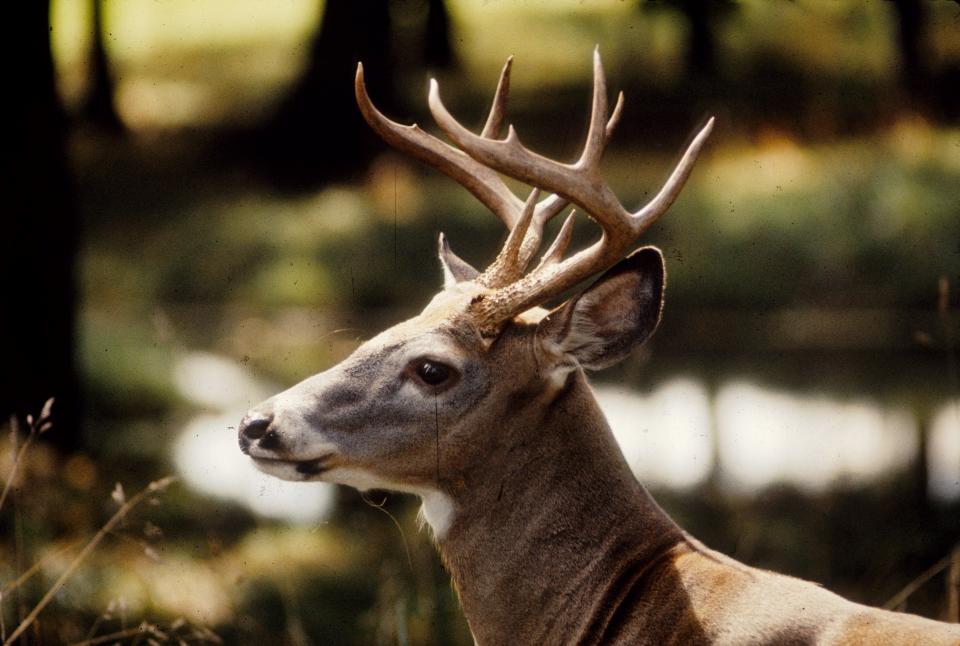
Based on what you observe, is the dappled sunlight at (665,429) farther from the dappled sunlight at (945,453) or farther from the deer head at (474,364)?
the deer head at (474,364)

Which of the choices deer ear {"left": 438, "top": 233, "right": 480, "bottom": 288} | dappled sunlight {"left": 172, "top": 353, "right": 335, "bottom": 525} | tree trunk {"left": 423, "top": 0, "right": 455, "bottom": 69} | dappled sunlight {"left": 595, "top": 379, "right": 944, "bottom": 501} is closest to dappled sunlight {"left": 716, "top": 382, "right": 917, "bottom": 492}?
dappled sunlight {"left": 595, "top": 379, "right": 944, "bottom": 501}

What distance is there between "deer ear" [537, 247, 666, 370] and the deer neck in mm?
104

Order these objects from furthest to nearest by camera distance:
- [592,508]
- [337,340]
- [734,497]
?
[734,497]
[337,340]
[592,508]

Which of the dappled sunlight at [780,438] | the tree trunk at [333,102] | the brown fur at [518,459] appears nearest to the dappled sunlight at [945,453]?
the dappled sunlight at [780,438]

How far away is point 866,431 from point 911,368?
0.41 metres

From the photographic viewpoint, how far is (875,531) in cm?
716

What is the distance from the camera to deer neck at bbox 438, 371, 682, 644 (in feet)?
11.3

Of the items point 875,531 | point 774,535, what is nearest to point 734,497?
point 774,535

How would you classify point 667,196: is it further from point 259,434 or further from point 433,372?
point 259,434

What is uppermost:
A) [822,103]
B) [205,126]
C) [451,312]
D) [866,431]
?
[451,312]

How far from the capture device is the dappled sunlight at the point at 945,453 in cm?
685

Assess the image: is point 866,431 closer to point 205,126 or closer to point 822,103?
point 822,103

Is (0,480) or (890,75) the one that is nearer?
(0,480)

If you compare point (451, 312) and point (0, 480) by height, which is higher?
point (451, 312)
